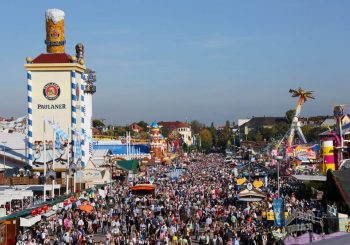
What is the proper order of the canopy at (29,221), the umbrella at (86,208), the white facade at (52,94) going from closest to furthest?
the canopy at (29,221) → the umbrella at (86,208) → the white facade at (52,94)

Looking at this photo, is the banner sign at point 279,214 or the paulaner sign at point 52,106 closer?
the banner sign at point 279,214

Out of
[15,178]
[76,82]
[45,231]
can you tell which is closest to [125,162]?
[76,82]

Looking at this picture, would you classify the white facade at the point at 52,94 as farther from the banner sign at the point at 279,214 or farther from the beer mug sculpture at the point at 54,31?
the banner sign at the point at 279,214

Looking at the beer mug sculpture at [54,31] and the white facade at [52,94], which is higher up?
the beer mug sculpture at [54,31]

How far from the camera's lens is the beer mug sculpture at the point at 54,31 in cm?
5522

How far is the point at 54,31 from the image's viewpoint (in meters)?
55.9

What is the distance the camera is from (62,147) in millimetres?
49438

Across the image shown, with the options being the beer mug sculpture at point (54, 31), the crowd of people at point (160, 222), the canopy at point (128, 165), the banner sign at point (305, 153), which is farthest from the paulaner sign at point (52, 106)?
the banner sign at point (305, 153)

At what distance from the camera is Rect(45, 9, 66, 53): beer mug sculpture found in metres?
55.2

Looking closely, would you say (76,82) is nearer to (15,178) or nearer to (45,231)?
(15,178)

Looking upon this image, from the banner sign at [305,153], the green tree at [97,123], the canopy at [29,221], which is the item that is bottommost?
the canopy at [29,221]

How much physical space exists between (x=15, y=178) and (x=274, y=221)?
21.7 metres

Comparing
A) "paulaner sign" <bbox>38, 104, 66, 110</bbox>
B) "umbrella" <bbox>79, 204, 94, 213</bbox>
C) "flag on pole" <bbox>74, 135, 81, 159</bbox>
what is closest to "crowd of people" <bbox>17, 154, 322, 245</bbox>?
"umbrella" <bbox>79, 204, 94, 213</bbox>

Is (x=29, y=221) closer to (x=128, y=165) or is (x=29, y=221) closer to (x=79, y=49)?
(x=79, y=49)
